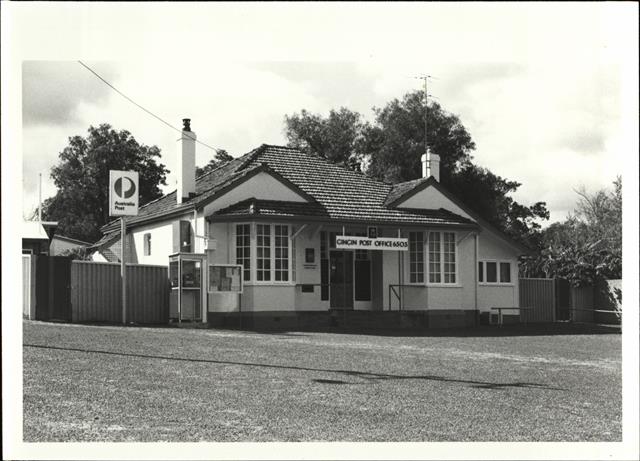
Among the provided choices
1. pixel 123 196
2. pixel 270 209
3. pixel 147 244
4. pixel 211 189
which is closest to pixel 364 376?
pixel 123 196

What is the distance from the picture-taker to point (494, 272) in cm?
3105

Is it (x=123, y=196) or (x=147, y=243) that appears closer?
(x=123, y=196)

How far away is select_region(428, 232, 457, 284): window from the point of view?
1107 inches

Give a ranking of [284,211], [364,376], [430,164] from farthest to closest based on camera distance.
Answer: [430,164], [284,211], [364,376]

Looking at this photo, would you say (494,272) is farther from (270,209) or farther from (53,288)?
(53,288)

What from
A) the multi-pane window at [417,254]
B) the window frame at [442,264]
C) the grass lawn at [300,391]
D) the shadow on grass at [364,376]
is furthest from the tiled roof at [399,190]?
the shadow on grass at [364,376]

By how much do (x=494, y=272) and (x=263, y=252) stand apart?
9.75 m

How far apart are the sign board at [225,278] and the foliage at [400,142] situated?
52.7ft

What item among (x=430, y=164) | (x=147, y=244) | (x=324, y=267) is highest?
(x=430, y=164)

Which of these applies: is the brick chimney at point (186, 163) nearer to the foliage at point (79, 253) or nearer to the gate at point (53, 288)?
the gate at point (53, 288)

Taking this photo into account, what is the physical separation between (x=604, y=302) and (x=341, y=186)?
1217 centimetres

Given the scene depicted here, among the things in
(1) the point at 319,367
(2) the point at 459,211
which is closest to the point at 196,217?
(2) the point at 459,211

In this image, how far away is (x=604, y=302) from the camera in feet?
110

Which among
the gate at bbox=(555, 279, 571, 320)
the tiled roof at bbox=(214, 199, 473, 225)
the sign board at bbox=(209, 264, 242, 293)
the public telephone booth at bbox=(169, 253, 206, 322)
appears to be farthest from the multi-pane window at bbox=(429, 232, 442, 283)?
the public telephone booth at bbox=(169, 253, 206, 322)
